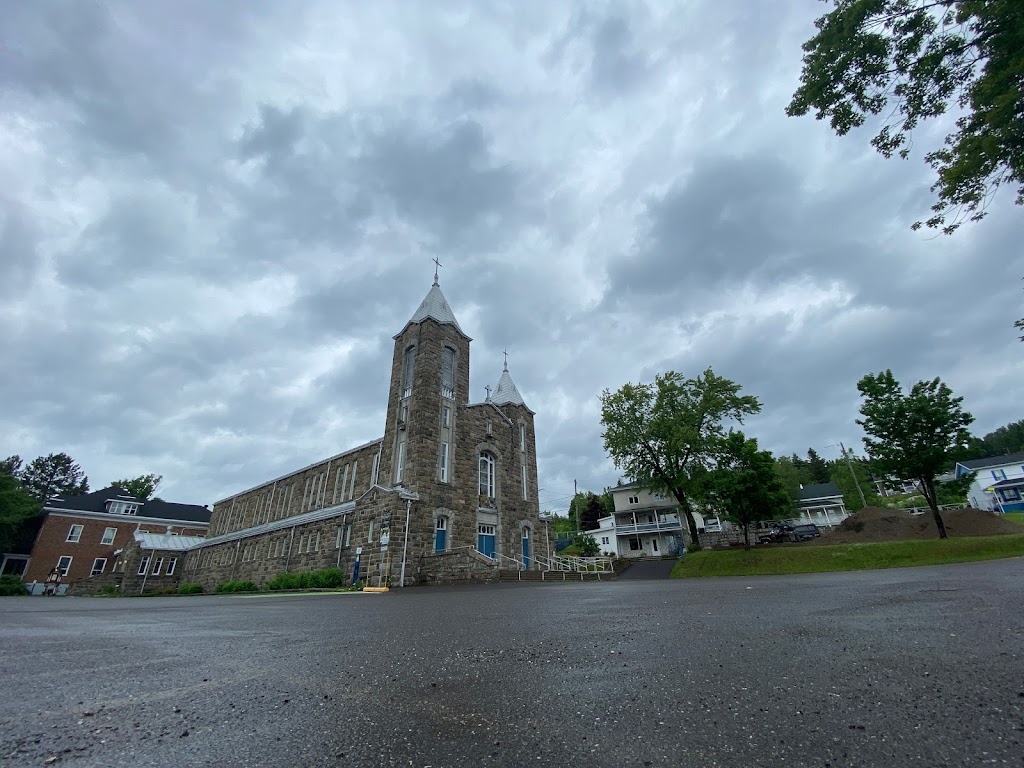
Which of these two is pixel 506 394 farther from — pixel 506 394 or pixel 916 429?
pixel 916 429

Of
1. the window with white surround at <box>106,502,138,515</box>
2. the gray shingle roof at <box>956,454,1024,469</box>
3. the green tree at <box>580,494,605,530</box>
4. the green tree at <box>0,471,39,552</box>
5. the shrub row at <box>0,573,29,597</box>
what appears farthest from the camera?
the green tree at <box>580,494,605,530</box>

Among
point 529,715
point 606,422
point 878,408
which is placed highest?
point 606,422

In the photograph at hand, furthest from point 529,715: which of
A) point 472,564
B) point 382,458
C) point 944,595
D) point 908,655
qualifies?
point 382,458

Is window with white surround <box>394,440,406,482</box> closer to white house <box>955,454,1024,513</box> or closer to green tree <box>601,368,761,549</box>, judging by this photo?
green tree <box>601,368,761,549</box>

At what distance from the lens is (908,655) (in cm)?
289

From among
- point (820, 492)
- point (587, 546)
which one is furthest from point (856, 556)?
point (820, 492)

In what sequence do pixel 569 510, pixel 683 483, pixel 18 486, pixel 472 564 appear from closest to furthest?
pixel 472 564 < pixel 683 483 < pixel 18 486 < pixel 569 510

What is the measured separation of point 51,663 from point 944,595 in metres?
9.97

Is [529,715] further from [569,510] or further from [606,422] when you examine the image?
[569,510]

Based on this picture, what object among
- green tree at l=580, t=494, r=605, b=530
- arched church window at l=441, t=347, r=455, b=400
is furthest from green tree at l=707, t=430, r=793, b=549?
green tree at l=580, t=494, r=605, b=530

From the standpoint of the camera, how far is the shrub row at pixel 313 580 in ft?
66.0

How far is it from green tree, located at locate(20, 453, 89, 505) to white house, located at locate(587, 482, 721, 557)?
76957 millimetres

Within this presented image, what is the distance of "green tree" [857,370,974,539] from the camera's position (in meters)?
20.9

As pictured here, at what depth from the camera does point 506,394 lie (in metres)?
33.8
